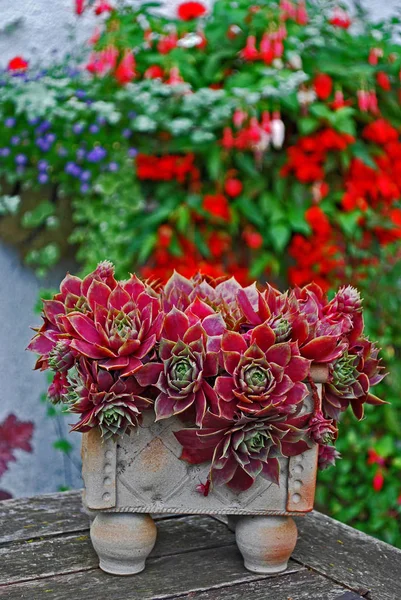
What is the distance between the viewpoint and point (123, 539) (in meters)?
1.15

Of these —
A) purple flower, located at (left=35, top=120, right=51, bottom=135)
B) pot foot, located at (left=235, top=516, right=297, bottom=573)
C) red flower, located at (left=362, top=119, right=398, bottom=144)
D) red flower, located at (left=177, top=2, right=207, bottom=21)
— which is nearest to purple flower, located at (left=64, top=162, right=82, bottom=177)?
purple flower, located at (left=35, top=120, right=51, bottom=135)

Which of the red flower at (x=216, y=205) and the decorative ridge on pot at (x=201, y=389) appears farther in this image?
the red flower at (x=216, y=205)

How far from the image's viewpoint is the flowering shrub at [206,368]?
1.07 meters

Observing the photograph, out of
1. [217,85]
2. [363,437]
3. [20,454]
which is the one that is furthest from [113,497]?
[217,85]

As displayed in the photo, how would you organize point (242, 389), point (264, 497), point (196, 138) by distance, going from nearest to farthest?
point (242, 389), point (264, 497), point (196, 138)

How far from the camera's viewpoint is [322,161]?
2436 mm

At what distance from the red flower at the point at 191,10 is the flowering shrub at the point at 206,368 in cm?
151

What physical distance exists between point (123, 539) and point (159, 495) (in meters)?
0.08

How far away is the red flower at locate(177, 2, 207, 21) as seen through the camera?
2.42 meters

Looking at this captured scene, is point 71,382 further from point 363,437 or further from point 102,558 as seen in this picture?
point 363,437

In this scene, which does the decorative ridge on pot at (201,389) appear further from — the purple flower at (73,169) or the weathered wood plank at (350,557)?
the purple flower at (73,169)

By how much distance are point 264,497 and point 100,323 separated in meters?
0.35

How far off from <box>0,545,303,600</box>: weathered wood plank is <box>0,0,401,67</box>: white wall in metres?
1.65

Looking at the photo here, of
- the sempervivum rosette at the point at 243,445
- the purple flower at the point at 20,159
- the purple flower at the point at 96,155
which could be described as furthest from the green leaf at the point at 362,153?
the sempervivum rosette at the point at 243,445
